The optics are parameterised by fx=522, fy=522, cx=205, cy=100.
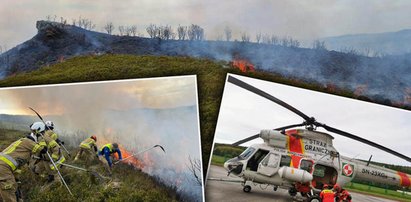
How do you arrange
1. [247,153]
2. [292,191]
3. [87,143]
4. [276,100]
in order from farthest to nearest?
[247,153] → [87,143] → [292,191] → [276,100]

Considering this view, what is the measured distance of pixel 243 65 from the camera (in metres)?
18.5

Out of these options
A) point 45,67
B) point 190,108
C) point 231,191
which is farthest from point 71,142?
point 45,67

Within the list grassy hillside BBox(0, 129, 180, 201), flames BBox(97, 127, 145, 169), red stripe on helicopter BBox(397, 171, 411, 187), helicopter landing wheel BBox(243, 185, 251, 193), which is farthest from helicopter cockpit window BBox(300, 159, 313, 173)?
flames BBox(97, 127, 145, 169)

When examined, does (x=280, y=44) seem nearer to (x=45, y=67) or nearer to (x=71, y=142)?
(x=45, y=67)

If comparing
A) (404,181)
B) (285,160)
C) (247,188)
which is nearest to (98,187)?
(247,188)

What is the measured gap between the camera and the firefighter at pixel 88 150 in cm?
1188

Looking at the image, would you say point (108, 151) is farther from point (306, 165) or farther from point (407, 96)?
point (407, 96)

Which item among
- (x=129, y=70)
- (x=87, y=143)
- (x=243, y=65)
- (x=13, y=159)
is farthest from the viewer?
(x=243, y=65)

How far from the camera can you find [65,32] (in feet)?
71.8

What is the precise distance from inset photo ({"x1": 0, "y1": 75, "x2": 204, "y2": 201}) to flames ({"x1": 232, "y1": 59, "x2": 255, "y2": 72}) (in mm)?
6199

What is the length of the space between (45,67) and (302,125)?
12.1 m

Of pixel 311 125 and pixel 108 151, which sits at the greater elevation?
pixel 311 125

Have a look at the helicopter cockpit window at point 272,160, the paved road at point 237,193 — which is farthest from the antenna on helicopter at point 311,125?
the paved road at point 237,193

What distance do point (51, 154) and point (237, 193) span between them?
14.0 ft
